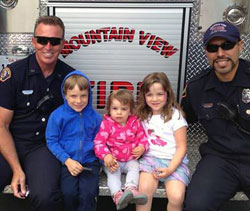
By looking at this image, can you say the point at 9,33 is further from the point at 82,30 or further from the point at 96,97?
the point at 96,97

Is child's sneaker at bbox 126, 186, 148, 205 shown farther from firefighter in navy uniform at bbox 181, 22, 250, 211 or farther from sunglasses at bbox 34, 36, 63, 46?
sunglasses at bbox 34, 36, 63, 46

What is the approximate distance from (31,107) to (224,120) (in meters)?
1.43

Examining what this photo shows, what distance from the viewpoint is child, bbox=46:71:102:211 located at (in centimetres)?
213

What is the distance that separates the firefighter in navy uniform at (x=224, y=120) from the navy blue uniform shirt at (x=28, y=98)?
45.5 inches

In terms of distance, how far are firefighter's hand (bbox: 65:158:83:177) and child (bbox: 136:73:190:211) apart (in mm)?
427

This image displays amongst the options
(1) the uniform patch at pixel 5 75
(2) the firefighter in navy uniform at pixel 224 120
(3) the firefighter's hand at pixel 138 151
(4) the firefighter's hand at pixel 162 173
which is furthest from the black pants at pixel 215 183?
(1) the uniform patch at pixel 5 75

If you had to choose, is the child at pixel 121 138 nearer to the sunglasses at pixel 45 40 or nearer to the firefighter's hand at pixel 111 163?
the firefighter's hand at pixel 111 163

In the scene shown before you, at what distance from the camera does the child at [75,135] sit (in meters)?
2.13

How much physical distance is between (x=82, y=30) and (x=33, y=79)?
0.64 meters

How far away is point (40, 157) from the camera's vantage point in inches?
89.1

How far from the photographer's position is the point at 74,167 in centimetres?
211

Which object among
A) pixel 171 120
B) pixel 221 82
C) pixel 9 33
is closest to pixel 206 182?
pixel 171 120

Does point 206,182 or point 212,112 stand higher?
point 212,112

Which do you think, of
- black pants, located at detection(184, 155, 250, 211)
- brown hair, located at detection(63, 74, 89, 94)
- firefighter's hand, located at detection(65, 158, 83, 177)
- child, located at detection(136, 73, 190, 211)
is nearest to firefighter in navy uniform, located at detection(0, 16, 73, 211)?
firefighter's hand, located at detection(65, 158, 83, 177)
